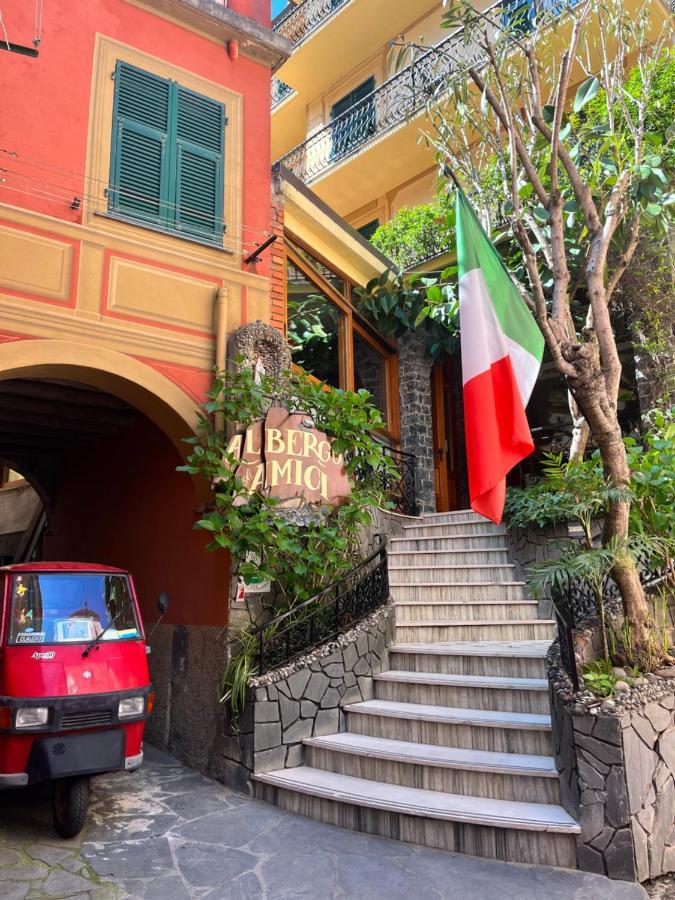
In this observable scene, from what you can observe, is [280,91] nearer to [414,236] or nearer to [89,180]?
[414,236]

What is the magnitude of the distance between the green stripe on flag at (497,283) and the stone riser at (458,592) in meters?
3.75

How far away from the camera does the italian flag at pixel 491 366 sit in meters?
3.98

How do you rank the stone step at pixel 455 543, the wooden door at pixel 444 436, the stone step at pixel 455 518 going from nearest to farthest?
the stone step at pixel 455 543, the stone step at pixel 455 518, the wooden door at pixel 444 436

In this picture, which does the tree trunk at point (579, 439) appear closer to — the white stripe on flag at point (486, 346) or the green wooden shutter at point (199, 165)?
the white stripe on flag at point (486, 346)

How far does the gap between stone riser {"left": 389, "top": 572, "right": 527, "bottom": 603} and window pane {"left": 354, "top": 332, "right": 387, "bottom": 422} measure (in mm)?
4501

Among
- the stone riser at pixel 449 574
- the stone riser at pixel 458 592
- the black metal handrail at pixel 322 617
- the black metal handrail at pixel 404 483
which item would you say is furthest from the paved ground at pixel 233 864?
the black metal handrail at pixel 404 483

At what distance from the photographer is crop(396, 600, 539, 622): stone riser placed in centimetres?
698

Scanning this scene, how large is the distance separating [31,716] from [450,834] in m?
2.86

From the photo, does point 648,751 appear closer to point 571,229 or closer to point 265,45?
point 571,229

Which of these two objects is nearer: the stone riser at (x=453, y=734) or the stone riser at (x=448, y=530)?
the stone riser at (x=453, y=734)

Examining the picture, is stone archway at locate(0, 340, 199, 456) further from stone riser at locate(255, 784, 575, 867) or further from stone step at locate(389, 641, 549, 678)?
stone riser at locate(255, 784, 575, 867)

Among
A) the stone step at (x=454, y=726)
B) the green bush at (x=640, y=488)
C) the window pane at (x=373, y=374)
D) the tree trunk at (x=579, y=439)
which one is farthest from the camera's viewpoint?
the window pane at (x=373, y=374)

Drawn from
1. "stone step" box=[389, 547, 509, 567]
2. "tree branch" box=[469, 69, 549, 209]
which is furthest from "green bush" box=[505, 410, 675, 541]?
"tree branch" box=[469, 69, 549, 209]

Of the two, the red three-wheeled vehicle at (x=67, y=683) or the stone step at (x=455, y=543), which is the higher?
the stone step at (x=455, y=543)
